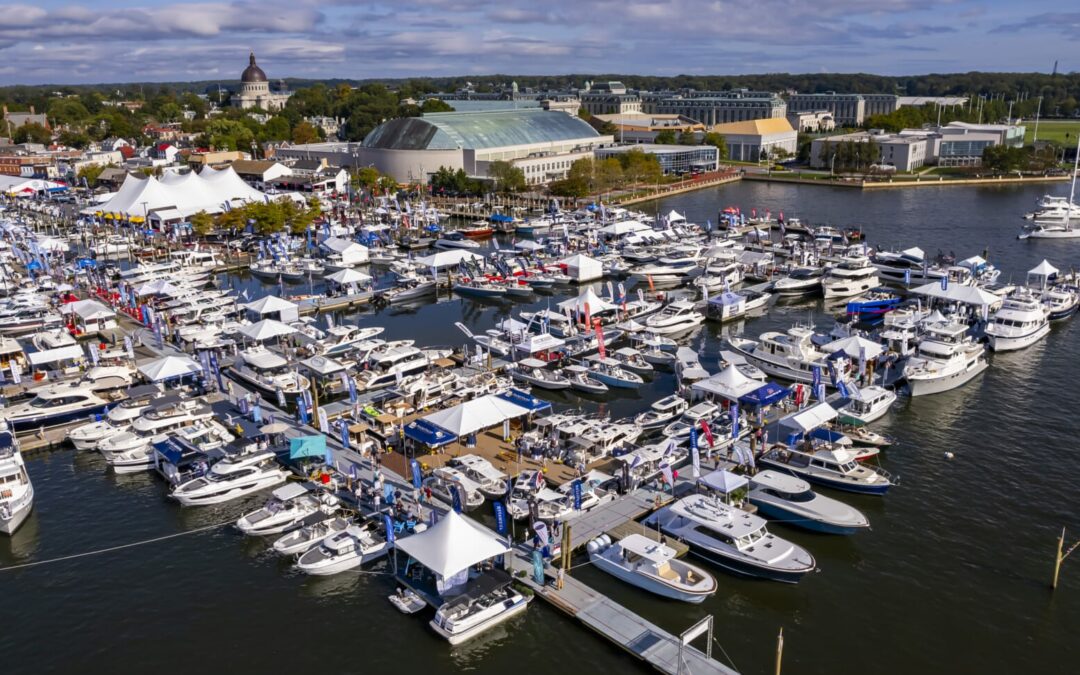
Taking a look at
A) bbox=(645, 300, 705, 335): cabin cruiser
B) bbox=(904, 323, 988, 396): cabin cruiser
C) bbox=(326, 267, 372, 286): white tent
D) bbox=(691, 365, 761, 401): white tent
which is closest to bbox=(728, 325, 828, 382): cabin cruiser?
bbox=(904, 323, 988, 396): cabin cruiser

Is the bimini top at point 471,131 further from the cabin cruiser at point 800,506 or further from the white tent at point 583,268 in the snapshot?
the cabin cruiser at point 800,506

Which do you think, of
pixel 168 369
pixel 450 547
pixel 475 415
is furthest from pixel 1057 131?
pixel 450 547

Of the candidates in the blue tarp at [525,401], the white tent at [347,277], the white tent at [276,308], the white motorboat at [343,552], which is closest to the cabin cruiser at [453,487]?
the white motorboat at [343,552]

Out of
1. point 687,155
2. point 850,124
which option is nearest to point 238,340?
point 687,155

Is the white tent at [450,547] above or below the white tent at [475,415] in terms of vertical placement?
below

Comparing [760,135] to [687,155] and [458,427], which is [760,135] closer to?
[687,155]
